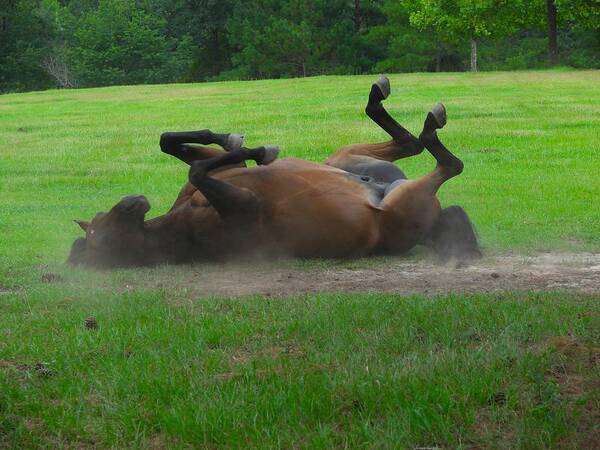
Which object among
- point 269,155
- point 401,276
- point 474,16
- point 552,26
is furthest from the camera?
point 474,16

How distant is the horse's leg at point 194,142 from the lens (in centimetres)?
762

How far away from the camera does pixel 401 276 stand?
23.0 ft

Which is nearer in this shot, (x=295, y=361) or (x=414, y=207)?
(x=295, y=361)

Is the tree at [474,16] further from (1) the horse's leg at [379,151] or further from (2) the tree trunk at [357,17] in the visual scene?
(1) the horse's leg at [379,151]

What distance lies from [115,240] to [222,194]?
3.11 feet

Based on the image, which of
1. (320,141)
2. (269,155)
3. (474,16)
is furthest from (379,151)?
(474,16)

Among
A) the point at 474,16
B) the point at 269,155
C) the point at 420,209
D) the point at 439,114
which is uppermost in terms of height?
the point at 474,16

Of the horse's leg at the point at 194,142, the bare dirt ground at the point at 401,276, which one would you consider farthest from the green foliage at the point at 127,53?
the bare dirt ground at the point at 401,276

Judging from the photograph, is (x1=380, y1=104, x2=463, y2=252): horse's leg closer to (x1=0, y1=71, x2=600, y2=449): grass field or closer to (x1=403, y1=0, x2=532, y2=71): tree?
(x1=0, y1=71, x2=600, y2=449): grass field

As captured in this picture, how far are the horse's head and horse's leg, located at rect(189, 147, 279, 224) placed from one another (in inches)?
18.6

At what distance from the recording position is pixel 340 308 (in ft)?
18.6

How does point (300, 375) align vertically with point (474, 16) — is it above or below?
below

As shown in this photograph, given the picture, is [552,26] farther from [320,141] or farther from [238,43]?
[320,141]

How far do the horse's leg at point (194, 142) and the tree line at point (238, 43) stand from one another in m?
42.6
